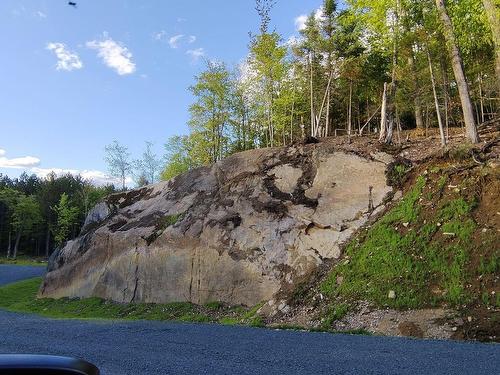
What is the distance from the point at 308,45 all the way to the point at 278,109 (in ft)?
15.3

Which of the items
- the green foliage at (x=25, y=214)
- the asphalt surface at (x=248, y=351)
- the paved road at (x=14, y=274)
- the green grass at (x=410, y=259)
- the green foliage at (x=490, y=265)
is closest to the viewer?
the asphalt surface at (x=248, y=351)

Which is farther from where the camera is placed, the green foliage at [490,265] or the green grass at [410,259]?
the green grass at [410,259]

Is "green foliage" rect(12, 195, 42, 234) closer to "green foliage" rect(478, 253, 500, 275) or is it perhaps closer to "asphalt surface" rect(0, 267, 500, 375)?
"asphalt surface" rect(0, 267, 500, 375)

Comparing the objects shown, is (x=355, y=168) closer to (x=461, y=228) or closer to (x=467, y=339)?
(x=461, y=228)

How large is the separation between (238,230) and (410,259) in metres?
6.66

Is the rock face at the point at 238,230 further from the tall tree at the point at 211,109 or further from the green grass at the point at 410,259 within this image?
the tall tree at the point at 211,109

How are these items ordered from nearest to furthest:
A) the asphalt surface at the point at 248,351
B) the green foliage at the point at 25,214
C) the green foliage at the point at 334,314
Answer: the asphalt surface at the point at 248,351, the green foliage at the point at 334,314, the green foliage at the point at 25,214

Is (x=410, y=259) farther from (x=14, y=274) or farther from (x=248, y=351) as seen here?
(x=14, y=274)

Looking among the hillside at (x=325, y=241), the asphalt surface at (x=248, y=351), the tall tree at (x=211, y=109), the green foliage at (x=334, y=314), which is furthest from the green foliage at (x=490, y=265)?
the tall tree at (x=211, y=109)

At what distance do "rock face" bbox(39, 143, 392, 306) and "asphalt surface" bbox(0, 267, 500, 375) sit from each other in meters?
5.32

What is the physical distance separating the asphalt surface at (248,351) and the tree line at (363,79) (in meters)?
10.3

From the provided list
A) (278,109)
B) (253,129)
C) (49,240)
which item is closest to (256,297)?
(278,109)

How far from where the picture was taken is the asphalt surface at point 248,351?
5504 mm

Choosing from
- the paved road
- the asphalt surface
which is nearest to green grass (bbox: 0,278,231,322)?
the asphalt surface
